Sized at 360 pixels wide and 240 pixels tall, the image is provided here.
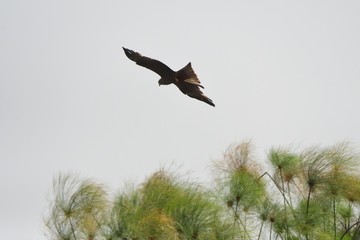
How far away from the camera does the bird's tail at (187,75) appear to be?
1.61 metres

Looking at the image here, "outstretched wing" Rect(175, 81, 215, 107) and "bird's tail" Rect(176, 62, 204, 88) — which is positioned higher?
"bird's tail" Rect(176, 62, 204, 88)

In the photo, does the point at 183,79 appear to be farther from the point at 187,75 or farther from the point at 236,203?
the point at 236,203

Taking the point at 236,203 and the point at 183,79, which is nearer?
the point at 183,79

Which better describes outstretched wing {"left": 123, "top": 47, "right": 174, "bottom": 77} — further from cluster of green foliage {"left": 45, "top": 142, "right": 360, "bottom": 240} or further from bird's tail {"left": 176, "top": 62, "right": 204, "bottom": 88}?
cluster of green foliage {"left": 45, "top": 142, "right": 360, "bottom": 240}

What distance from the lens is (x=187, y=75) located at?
162 centimetres

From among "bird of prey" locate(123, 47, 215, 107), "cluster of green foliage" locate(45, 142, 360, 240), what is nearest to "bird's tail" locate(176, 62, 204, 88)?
"bird of prey" locate(123, 47, 215, 107)

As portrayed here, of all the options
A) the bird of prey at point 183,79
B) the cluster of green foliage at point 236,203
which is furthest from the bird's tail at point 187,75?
the cluster of green foliage at point 236,203

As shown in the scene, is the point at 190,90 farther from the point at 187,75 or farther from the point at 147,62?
the point at 147,62

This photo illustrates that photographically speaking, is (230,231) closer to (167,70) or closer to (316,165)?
(316,165)

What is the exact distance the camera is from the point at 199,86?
162 cm

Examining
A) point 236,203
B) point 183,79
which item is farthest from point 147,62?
point 236,203

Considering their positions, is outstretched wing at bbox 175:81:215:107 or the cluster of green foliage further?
the cluster of green foliage

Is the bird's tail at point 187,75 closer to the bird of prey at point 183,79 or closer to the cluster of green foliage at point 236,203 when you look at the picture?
the bird of prey at point 183,79

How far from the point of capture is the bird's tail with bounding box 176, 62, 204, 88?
1614 millimetres
